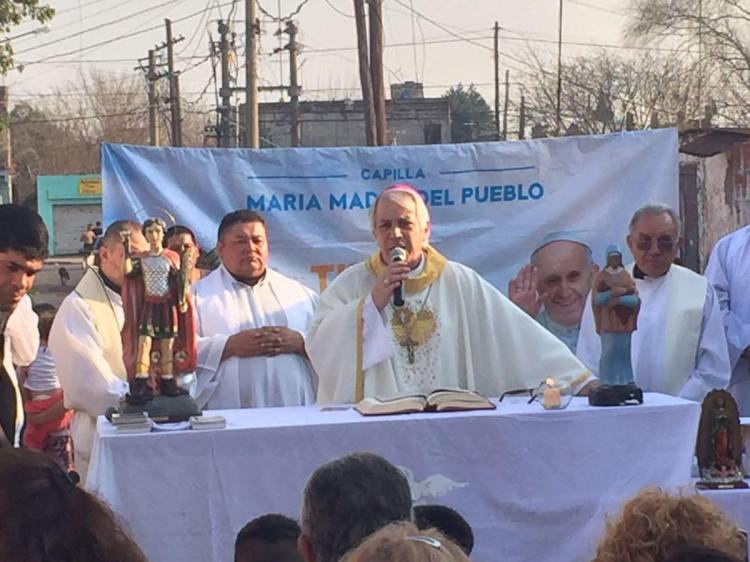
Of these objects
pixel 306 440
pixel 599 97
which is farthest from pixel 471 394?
pixel 599 97

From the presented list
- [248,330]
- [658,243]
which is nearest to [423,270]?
[248,330]

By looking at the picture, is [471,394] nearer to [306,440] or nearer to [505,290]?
[306,440]

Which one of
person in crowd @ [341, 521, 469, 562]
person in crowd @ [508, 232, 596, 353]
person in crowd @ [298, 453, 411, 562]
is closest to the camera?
person in crowd @ [341, 521, 469, 562]

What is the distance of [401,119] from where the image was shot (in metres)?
42.1

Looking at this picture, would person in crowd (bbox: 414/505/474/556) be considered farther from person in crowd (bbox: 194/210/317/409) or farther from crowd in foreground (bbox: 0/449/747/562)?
person in crowd (bbox: 194/210/317/409)

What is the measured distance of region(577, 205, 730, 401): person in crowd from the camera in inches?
208

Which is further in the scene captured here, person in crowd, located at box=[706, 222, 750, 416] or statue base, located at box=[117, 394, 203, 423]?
person in crowd, located at box=[706, 222, 750, 416]

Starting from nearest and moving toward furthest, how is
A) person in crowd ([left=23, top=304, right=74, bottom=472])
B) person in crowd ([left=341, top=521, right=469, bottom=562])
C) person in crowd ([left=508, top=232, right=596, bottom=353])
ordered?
person in crowd ([left=341, top=521, right=469, bottom=562]) < person in crowd ([left=23, top=304, right=74, bottom=472]) < person in crowd ([left=508, top=232, right=596, bottom=353])

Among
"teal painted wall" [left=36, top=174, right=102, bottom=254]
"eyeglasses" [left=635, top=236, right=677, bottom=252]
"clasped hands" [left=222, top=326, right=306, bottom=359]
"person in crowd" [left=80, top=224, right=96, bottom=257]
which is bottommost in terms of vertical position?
"clasped hands" [left=222, top=326, right=306, bottom=359]

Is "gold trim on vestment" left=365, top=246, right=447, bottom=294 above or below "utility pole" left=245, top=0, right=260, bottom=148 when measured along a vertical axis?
below

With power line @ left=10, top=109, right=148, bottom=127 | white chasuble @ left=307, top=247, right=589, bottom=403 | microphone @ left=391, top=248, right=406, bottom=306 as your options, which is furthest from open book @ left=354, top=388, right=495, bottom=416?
power line @ left=10, top=109, right=148, bottom=127

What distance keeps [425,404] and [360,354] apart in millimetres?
476

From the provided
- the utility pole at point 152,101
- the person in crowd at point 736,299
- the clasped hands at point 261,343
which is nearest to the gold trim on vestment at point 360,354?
the clasped hands at point 261,343

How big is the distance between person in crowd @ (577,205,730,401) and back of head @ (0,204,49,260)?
8.59 ft
